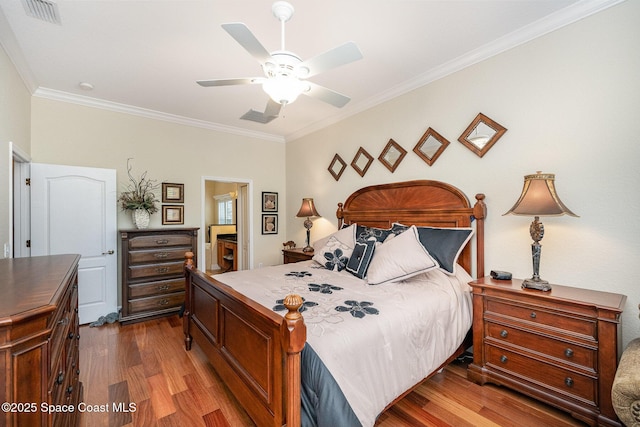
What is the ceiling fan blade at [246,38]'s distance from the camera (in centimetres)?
145

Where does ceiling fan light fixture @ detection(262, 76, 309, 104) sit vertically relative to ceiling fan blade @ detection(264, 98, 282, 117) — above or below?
below

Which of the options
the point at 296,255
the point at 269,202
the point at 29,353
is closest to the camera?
the point at 29,353

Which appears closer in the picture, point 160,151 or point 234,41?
point 234,41

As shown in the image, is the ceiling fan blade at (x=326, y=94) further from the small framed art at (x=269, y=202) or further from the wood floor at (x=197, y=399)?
the small framed art at (x=269, y=202)

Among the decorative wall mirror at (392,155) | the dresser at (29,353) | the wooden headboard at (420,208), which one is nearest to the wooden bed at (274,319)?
the wooden headboard at (420,208)

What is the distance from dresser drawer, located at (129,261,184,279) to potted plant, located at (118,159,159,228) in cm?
58

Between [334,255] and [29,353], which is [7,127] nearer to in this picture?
[29,353]

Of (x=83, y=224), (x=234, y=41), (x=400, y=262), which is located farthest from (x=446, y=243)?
(x=83, y=224)

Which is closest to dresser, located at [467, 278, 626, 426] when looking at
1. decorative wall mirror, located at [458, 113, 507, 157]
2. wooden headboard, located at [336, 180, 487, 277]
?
wooden headboard, located at [336, 180, 487, 277]

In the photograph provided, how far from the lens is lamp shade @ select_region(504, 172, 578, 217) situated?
6.46 feet

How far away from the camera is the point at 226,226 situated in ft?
25.0

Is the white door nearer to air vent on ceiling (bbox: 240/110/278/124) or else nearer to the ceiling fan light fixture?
air vent on ceiling (bbox: 240/110/278/124)

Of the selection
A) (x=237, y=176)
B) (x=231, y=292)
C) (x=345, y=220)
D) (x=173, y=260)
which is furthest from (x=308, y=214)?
(x=231, y=292)

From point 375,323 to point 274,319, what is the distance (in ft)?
2.02
